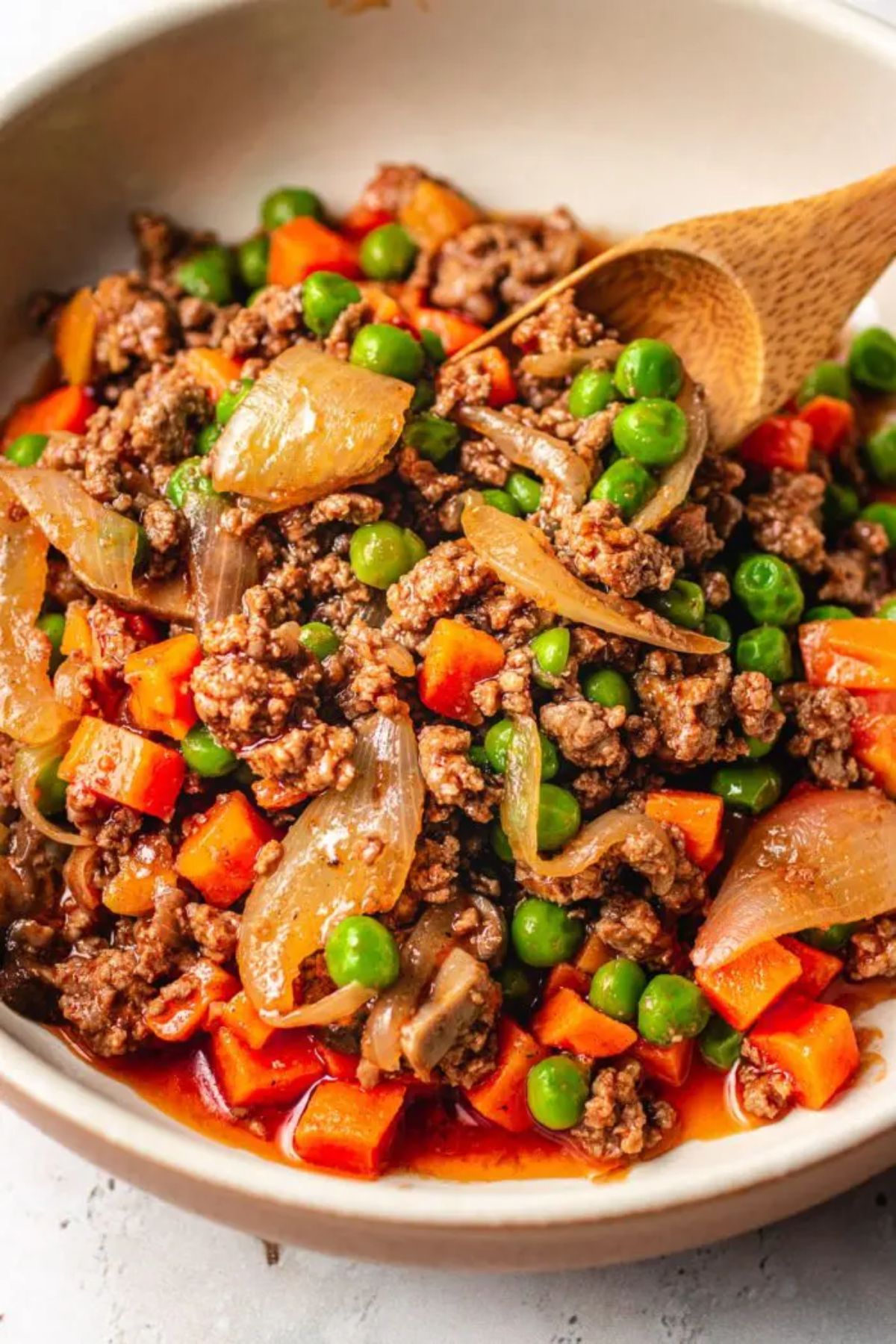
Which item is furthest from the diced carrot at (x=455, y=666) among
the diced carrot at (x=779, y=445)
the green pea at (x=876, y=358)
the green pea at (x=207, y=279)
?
the green pea at (x=876, y=358)

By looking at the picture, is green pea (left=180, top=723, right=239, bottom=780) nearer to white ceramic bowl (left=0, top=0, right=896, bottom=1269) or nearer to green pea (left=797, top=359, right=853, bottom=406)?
white ceramic bowl (left=0, top=0, right=896, bottom=1269)

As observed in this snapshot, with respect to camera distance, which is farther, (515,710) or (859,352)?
(859,352)

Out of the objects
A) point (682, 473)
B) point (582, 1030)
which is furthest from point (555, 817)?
point (682, 473)

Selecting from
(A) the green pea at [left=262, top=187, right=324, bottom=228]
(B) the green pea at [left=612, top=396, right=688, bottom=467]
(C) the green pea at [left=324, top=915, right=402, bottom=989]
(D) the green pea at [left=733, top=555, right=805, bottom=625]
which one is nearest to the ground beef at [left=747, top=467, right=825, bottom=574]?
(D) the green pea at [left=733, top=555, right=805, bottom=625]

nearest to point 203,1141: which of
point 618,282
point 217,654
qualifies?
point 217,654

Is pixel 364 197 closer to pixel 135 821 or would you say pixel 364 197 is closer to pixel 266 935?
pixel 135 821
